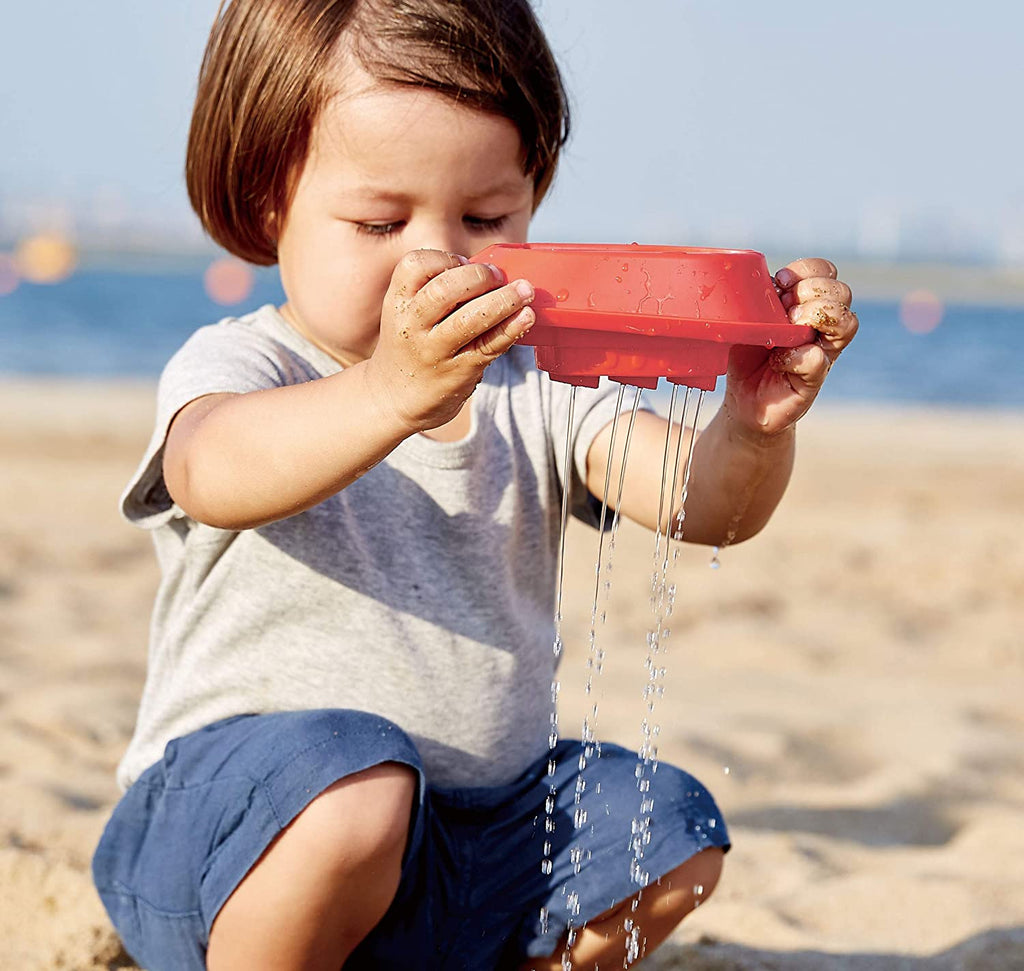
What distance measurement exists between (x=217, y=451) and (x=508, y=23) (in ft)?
2.24

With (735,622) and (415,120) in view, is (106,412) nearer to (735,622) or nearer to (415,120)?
(735,622)

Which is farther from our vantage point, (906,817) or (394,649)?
(906,817)

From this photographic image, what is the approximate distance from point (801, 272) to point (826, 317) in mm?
83

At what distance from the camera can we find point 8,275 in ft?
93.5

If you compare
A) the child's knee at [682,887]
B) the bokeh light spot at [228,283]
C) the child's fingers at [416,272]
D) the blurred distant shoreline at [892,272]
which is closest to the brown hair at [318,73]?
the child's fingers at [416,272]

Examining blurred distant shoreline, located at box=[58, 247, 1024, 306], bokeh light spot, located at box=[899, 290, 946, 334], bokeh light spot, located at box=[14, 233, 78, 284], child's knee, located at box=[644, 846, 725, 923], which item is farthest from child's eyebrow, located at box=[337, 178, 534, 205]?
bokeh light spot, located at box=[14, 233, 78, 284]

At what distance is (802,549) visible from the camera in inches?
181

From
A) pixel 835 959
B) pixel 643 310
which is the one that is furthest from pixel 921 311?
pixel 643 310

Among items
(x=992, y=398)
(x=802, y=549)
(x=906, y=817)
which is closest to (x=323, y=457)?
(x=906, y=817)

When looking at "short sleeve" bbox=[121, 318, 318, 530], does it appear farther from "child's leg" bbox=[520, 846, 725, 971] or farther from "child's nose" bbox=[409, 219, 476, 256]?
"child's leg" bbox=[520, 846, 725, 971]

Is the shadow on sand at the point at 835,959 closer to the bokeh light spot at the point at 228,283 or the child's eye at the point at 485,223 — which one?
the child's eye at the point at 485,223

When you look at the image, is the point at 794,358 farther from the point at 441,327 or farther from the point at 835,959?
the point at 835,959

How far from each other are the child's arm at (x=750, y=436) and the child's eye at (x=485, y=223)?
347 millimetres

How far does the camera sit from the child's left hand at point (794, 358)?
1240 millimetres
